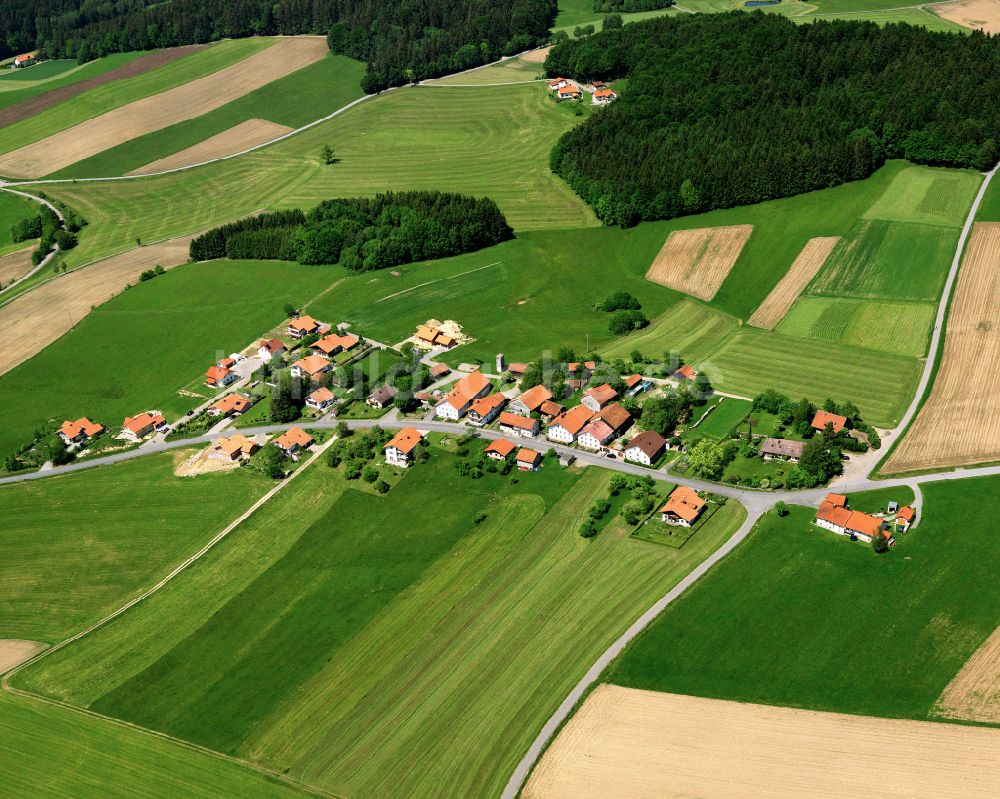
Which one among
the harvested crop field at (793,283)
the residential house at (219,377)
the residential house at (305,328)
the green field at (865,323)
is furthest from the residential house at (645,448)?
the residential house at (219,377)

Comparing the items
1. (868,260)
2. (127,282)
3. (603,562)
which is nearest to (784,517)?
(603,562)

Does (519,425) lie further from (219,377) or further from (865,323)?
(865,323)

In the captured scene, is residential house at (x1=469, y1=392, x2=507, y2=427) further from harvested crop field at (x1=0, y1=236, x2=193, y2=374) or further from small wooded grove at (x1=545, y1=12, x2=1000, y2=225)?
Result: harvested crop field at (x1=0, y1=236, x2=193, y2=374)

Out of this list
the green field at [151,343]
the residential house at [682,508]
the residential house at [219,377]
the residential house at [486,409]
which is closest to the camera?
the residential house at [682,508]

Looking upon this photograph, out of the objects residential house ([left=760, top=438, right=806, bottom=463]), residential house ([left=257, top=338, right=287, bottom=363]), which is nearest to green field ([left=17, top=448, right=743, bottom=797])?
residential house ([left=760, top=438, right=806, bottom=463])

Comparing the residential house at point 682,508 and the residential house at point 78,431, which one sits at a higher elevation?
the residential house at point 682,508

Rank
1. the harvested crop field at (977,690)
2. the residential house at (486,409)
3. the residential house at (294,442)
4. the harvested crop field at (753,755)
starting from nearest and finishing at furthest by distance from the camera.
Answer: the harvested crop field at (753,755) < the harvested crop field at (977,690) < the residential house at (294,442) < the residential house at (486,409)

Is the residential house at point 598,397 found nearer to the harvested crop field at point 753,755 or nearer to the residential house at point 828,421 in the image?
the residential house at point 828,421
